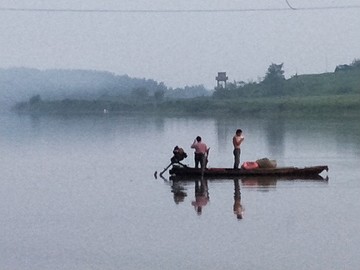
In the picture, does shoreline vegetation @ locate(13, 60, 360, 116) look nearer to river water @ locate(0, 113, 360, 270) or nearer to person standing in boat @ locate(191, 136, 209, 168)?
river water @ locate(0, 113, 360, 270)

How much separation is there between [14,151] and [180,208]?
84.2 ft

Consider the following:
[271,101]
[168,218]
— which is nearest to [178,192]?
[168,218]

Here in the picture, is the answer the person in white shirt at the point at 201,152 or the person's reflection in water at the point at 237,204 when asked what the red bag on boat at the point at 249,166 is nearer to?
the person in white shirt at the point at 201,152

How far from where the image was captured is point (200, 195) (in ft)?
81.9

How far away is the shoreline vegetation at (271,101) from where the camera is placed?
3831 inches

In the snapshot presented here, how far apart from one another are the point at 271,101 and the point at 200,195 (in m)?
84.7

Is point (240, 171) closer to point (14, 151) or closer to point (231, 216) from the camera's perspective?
point (231, 216)

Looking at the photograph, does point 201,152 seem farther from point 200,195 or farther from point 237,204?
point 237,204

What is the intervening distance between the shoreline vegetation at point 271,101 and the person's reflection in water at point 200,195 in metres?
61.8

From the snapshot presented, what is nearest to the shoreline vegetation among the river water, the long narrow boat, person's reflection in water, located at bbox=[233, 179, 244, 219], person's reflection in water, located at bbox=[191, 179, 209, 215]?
the river water

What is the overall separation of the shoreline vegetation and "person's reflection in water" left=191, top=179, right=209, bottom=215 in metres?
61.8

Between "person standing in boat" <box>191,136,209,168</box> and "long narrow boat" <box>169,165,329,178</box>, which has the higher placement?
"person standing in boat" <box>191,136,209,168</box>

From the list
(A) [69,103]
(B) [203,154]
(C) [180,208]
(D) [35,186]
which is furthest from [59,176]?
(A) [69,103]

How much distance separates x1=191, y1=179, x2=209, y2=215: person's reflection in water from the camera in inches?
891
